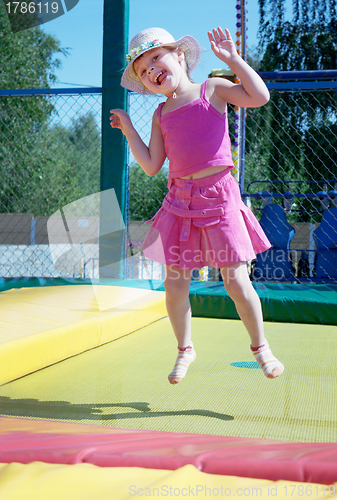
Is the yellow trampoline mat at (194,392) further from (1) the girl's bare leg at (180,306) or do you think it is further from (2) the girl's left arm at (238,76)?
(2) the girl's left arm at (238,76)

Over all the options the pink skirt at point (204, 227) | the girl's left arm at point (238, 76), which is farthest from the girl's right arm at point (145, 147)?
the girl's left arm at point (238, 76)

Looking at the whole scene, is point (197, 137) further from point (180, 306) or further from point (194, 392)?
point (194, 392)

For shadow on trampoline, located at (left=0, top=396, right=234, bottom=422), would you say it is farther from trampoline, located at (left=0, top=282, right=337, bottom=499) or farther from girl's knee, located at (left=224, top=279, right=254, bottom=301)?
girl's knee, located at (left=224, top=279, right=254, bottom=301)

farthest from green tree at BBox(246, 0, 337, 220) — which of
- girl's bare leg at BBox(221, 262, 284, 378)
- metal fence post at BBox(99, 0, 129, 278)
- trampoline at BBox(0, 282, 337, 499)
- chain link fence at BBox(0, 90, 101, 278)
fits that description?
girl's bare leg at BBox(221, 262, 284, 378)

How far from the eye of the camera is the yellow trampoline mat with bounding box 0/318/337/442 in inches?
38.1

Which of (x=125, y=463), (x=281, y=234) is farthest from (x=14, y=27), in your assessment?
(x=125, y=463)

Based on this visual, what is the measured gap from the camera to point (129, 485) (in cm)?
61

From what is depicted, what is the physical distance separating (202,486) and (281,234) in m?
3.33

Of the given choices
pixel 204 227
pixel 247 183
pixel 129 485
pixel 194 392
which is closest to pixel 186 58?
pixel 204 227

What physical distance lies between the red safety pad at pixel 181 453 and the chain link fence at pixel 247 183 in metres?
1.88

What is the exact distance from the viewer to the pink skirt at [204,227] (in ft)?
3.60

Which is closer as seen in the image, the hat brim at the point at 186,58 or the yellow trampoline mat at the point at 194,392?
the yellow trampoline mat at the point at 194,392

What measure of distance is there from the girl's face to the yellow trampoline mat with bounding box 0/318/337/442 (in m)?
0.82

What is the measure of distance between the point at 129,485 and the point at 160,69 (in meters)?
0.96
